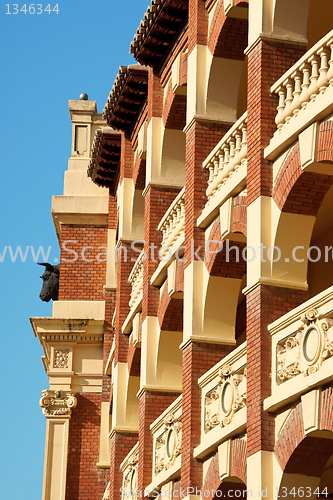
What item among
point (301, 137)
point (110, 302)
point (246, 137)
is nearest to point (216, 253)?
point (246, 137)

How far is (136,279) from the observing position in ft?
80.8

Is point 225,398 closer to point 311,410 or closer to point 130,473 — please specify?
point 311,410

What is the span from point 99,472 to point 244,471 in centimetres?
1434

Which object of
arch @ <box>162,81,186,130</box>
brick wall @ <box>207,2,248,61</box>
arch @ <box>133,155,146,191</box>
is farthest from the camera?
arch @ <box>133,155,146,191</box>

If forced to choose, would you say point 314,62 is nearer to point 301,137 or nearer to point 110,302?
point 301,137

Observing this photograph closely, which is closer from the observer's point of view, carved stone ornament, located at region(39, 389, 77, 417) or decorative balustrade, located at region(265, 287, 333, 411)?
decorative balustrade, located at region(265, 287, 333, 411)

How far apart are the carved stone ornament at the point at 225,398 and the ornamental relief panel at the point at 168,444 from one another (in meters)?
1.87

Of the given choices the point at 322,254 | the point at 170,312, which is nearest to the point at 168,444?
the point at 170,312

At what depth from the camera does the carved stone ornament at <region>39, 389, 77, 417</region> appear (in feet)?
92.1

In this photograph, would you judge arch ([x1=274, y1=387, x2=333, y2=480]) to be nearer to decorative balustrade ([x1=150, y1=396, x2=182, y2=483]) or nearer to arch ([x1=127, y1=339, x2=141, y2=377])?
decorative balustrade ([x1=150, y1=396, x2=182, y2=483])

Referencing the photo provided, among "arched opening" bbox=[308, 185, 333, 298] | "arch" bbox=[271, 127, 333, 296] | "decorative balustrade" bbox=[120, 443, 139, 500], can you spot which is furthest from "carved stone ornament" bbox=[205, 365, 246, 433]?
"decorative balustrade" bbox=[120, 443, 139, 500]

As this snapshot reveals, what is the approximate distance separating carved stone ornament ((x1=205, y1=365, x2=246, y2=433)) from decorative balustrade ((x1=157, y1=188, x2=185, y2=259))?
171 inches

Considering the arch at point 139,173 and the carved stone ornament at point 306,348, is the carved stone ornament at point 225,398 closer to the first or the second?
the carved stone ornament at point 306,348

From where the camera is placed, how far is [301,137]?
13.5m
